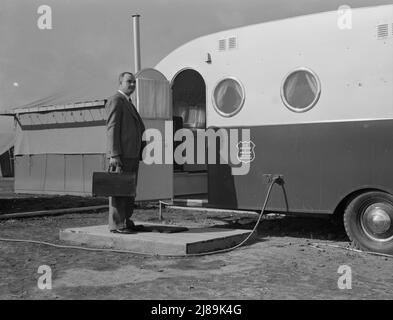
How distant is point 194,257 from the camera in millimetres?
6375

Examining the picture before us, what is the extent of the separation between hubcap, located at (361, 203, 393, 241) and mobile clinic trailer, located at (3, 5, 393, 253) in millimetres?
12

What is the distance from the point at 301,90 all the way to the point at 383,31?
1.23m

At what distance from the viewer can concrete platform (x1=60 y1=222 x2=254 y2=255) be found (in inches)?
256

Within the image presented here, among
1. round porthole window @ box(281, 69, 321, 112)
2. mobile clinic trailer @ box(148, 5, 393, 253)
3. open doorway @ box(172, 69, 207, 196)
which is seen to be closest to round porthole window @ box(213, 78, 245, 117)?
mobile clinic trailer @ box(148, 5, 393, 253)

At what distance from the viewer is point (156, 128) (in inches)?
310

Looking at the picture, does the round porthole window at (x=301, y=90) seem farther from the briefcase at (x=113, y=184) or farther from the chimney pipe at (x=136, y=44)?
the chimney pipe at (x=136, y=44)

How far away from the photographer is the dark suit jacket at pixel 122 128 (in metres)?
6.74

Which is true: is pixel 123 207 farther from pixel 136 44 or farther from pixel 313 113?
pixel 136 44

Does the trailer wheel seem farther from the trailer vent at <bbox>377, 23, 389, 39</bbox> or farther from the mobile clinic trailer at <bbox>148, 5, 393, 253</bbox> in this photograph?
the trailer vent at <bbox>377, 23, 389, 39</bbox>

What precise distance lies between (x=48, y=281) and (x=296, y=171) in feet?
11.1

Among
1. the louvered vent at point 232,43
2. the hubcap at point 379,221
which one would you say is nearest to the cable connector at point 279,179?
the hubcap at point 379,221
